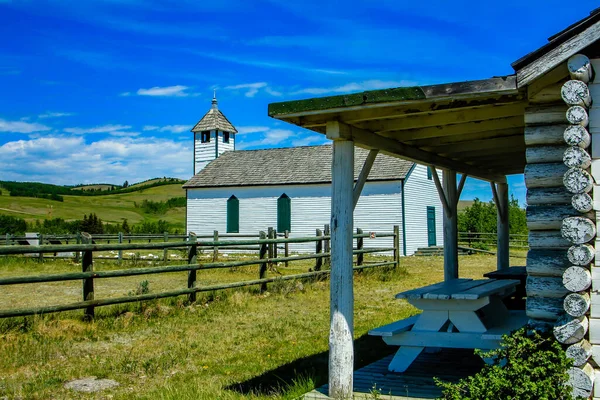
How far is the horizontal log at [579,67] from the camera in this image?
464cm

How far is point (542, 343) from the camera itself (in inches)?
191

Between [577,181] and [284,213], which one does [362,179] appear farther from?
[284,213]

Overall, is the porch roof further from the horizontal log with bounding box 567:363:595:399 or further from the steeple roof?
the steeple roof

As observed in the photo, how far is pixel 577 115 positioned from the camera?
4582 mm

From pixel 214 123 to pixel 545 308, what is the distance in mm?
31968

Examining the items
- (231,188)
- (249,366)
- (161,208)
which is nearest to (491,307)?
(249,366)

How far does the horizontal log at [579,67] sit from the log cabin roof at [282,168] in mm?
21566

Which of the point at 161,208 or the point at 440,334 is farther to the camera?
the point at 161,208

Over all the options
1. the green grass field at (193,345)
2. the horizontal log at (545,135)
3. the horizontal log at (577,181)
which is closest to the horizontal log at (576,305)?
the horizontal log at (577,181)

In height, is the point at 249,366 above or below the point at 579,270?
below

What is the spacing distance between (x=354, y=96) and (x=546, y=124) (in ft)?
5.31

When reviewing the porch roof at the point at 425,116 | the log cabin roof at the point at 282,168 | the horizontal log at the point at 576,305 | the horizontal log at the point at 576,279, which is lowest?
the horizontal log at the point at 576,305

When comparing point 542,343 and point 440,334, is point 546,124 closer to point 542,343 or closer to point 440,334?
point 542,343

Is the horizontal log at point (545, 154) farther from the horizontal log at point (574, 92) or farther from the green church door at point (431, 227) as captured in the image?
the green church door at point (431, 227)
